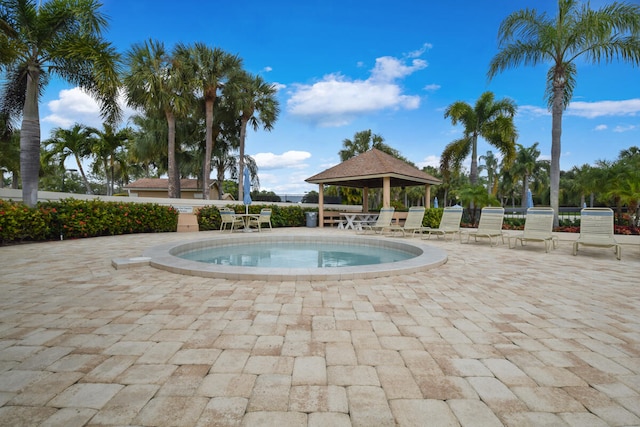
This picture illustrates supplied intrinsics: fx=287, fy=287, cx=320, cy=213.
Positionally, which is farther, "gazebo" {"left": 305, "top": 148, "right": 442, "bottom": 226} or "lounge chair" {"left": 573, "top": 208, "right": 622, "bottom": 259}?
"gazebo" {"left": 305, "top": 148, "right": 442, "bottom": 226}

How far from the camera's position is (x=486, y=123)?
1770 centimetres

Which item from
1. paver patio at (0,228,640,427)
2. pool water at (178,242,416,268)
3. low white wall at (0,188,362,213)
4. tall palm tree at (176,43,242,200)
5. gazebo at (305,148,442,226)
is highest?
tall palm tree at (176,43,242,200)

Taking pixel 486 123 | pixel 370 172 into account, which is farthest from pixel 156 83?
pixel 486 123

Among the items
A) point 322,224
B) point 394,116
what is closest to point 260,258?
point 322,224

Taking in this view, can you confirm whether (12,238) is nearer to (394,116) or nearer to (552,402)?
(552,402)

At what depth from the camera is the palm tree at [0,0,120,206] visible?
885 cm

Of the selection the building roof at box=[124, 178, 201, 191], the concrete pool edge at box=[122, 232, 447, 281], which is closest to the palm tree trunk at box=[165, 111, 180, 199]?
the building roof at box=[124, 178, 201, 191]

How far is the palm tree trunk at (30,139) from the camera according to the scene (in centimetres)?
905

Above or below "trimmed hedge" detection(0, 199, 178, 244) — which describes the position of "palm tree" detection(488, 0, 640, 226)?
above

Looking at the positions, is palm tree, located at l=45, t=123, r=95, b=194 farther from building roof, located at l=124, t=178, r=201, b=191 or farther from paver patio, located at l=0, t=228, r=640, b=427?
paver patio, located at l=0, t=228, r=640, b=427

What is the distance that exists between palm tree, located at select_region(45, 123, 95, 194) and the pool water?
23970 mm

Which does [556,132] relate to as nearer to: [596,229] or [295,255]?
[596,229]

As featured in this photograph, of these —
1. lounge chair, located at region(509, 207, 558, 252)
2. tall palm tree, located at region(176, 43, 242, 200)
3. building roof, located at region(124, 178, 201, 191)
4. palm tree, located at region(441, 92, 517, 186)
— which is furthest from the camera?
building roof, located at region(124, 178, 201, 191)

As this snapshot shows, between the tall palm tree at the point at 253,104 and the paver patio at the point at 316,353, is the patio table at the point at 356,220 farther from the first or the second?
the paver patio at the point at 316,353
